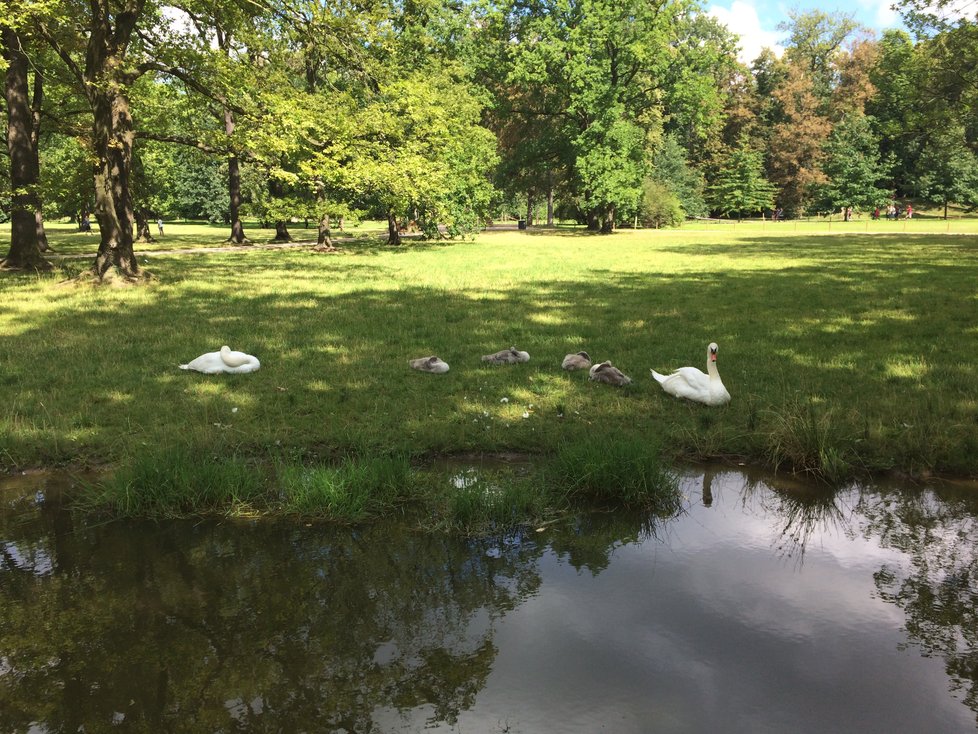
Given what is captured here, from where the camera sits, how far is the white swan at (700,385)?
7160 mm

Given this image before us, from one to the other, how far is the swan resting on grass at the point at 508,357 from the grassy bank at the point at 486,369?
0.60 feet

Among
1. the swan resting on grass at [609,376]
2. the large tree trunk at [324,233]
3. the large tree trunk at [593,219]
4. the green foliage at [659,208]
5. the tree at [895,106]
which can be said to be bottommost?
the swan resting on grass at [609,376]

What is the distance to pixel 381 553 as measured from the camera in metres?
4.54

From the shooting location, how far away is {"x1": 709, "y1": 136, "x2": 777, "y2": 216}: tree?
63.8 metres

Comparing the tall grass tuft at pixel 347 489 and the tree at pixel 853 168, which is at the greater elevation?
the tree at pixel 853 168

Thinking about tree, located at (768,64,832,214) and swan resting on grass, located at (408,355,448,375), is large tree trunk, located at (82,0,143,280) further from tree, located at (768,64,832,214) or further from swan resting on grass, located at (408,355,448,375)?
tree, located at (768,64,832,214)

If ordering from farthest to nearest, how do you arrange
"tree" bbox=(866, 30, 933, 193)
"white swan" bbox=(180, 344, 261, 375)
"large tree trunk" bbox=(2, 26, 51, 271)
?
"tree" bbox=(866, 30, 933, 193) < "large tree trunk" bbox=(2, 26, 51, 271) < "white swan" bbox=(180, 344, 261, 375)

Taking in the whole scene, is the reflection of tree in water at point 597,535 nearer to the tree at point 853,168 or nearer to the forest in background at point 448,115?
the forest in background at point 448,115

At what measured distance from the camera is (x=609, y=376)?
8.03 m

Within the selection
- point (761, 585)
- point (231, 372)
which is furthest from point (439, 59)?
point (761, 585)

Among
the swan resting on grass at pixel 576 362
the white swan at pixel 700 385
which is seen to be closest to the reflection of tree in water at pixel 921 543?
the white swan at pixel 700 385

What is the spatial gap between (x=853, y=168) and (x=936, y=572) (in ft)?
223

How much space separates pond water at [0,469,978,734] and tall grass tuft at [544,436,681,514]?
22 centimetres

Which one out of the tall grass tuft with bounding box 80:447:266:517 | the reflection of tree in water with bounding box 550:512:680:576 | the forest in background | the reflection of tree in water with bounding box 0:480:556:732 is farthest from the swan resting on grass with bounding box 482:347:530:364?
the forest in background
